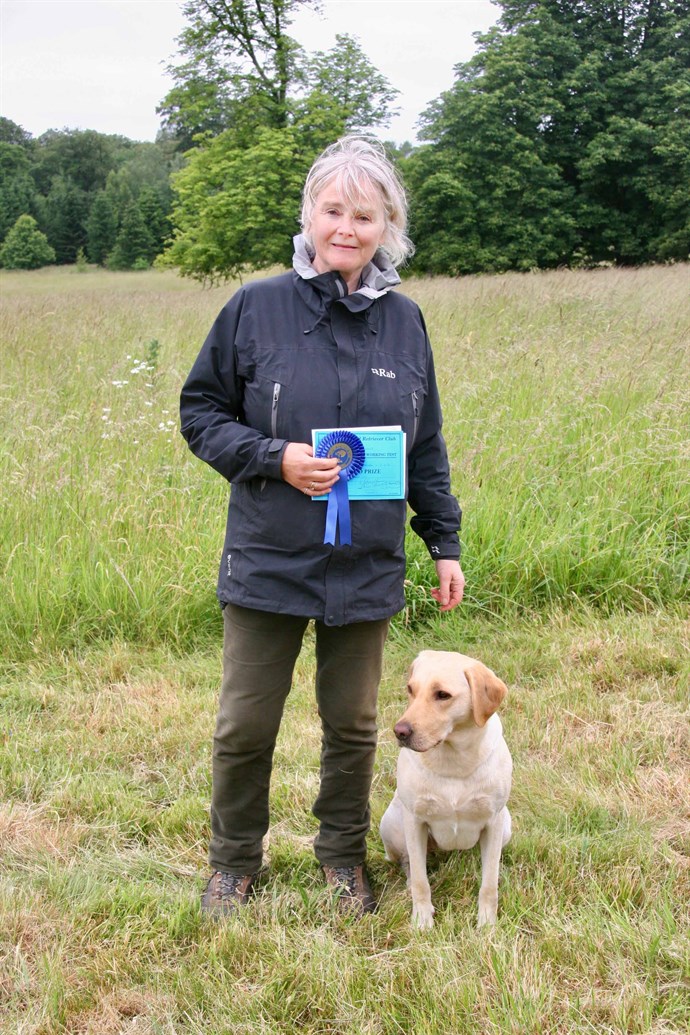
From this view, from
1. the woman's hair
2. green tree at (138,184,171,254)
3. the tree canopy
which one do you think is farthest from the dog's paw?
green tree at (138,184,171,254)

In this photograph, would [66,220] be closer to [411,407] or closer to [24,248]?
[24,248]

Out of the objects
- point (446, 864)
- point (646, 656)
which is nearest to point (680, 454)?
point (646, 656)

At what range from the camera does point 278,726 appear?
244 cm

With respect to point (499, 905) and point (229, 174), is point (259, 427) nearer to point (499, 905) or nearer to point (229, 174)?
point (499, 905)

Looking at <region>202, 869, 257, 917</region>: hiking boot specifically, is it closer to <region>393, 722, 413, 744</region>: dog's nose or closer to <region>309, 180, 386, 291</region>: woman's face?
<region>393, 722, 413, 744</region>: dog's nose

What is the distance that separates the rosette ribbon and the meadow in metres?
1.09

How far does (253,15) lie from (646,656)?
26.3 m

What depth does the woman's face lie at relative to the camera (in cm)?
223

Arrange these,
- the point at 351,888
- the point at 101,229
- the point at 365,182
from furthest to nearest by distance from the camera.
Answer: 1. the point at 101,229
2. the point at 351,888
3. the point at 365,182

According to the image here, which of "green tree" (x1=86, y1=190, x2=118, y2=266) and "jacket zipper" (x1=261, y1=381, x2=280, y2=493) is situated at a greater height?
"green tree" (x1=86, y1=190, x2=118, y2=266)

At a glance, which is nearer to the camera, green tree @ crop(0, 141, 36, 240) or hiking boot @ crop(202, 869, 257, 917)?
hiking boot @ crop(202, 869, 257, 917)

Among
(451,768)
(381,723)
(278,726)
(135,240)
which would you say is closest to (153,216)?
(135,240)

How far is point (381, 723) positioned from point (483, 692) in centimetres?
140

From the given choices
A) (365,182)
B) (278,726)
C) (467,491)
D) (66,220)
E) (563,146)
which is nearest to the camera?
(365,182)
